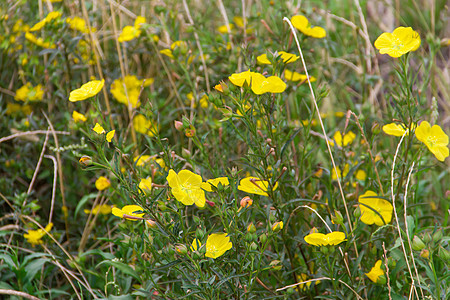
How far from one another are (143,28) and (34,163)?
2.55ft

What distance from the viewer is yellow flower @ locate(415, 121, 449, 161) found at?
4.22 feet

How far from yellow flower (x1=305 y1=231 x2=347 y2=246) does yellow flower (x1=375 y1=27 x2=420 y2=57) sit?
49 centimetres

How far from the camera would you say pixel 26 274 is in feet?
5.32

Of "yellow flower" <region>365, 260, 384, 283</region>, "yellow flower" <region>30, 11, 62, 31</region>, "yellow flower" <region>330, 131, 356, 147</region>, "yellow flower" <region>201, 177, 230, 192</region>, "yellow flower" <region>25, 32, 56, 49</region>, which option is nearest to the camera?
"yellow flower" <region>201, 177, 230, 192</region>

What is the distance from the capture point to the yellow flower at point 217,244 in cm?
116

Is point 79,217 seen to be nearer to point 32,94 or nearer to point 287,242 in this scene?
point 32,94

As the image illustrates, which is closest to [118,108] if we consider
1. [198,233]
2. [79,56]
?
[79,56]

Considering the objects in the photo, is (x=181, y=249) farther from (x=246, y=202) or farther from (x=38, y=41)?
(x=38, y=41)

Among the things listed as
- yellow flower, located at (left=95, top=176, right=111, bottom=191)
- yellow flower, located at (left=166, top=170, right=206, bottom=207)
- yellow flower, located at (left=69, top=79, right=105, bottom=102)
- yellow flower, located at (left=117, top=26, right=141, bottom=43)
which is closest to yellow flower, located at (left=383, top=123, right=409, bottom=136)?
yellow flower, located at (left=166, top=170, right=206, bottom=207)

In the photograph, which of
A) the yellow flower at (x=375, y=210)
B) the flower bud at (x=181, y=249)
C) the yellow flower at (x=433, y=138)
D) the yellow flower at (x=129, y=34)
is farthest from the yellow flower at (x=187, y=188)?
the yellow flower at (x=129, y=34)

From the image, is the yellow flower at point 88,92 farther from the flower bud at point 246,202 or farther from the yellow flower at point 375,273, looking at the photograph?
the yellow flower at point 375,273

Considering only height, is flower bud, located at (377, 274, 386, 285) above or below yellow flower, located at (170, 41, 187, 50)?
below

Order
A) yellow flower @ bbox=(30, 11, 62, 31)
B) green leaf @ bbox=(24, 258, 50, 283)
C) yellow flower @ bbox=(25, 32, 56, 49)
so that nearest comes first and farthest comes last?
1. green leaf @ bbox=(24, 258, 50, 283)
2. yellow flower @ bbox=(30, 11, 62, 31)
3. yellow flower @ bbox=(25, 32, 56, 49)

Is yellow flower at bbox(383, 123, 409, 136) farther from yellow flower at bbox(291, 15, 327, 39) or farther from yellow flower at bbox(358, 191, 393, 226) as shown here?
yellow flower at bbox(291, 15, 327, 39)
